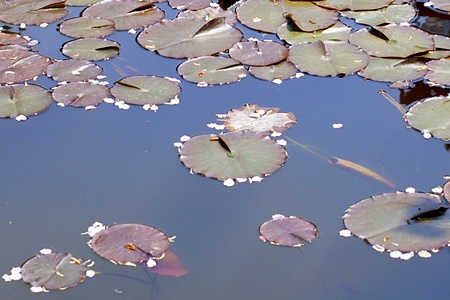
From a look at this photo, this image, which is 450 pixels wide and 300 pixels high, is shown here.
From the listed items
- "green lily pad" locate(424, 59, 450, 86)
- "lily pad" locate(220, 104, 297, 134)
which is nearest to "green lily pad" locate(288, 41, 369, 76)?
"green lily pad" locate(424, 59, 450, 86)

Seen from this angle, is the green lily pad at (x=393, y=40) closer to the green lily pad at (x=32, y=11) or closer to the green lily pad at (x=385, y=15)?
the green lily pad at (x=385, y=15)

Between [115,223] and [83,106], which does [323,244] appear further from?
[83,106]

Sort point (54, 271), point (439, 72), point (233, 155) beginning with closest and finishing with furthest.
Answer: point (54, 271) < point (233, 155) < point (439, 72)

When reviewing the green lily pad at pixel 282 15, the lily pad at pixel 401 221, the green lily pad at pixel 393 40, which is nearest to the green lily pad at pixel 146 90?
the green lily pad at pixel 282 15

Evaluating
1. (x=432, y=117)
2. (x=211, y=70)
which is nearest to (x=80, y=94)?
(x=211, y=70)

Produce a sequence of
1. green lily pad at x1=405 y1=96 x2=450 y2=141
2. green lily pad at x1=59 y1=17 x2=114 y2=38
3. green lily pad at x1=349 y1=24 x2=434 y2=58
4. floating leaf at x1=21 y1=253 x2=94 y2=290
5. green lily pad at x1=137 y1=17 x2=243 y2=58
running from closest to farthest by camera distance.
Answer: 1. floating leaf at x1=21 y1=253 x2=94 y2=290
2. green lily pad at x1=405 y1=96 x2=450 y2=141
3. green lily pad at x1=349 y1=24 x2=434 y2=58
4. green lily pad at x1=137 y1=17 x2=243 y2=58
5. green lily pad at x1=59 y1=17 x2=114 y2=38

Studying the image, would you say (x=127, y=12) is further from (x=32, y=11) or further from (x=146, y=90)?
(x=146, y=90)

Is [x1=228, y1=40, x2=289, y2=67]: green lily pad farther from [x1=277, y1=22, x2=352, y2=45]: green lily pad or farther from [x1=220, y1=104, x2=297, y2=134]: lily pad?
[x1=220, y1=104, x2=297, y2=134]: lily pad
